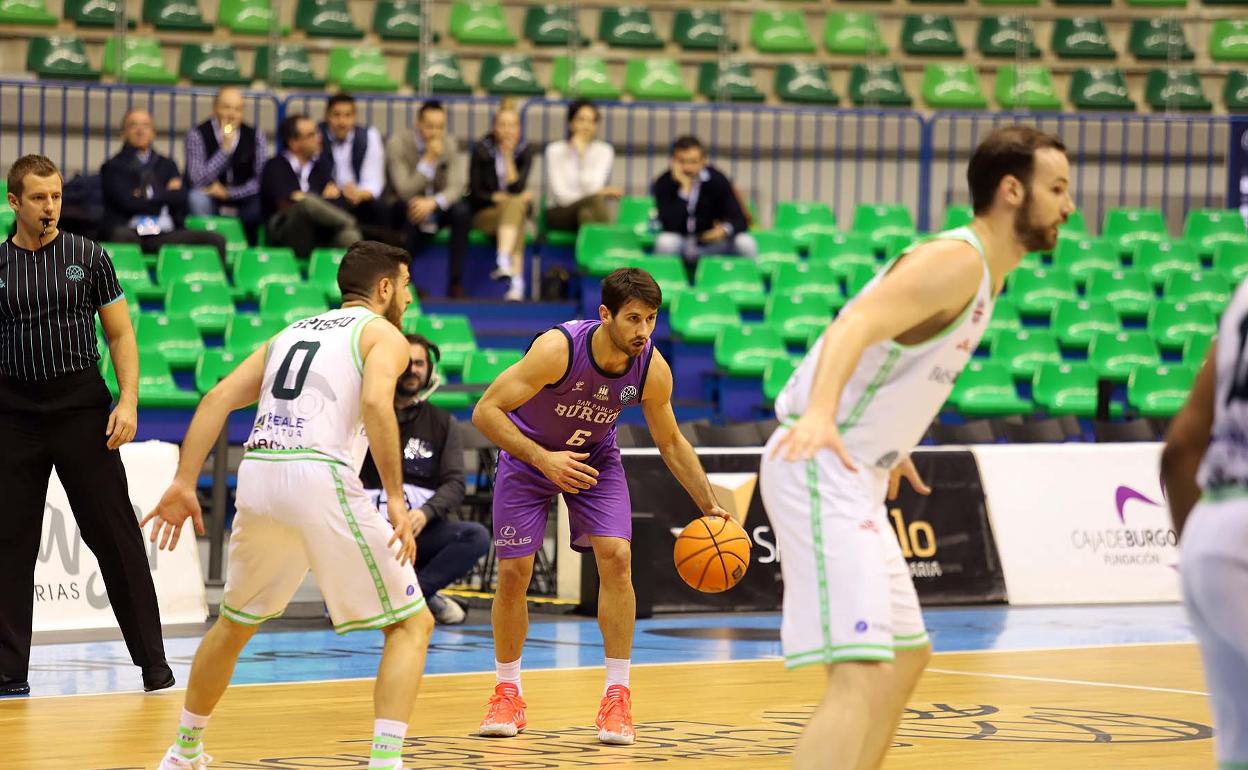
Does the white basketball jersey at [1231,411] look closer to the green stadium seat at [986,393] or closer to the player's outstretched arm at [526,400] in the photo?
the player's outstretched arm at [526,400]

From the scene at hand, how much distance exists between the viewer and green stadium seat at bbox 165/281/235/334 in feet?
45.3

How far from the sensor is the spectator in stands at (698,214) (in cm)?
1570

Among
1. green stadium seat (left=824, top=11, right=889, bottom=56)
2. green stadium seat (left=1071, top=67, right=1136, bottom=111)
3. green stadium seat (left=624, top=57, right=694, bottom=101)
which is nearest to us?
green stadium seat (left=624, top=57, right=694, bottom=101)

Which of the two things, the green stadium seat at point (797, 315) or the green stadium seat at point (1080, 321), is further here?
the green stadium seat at point (1080, 321)

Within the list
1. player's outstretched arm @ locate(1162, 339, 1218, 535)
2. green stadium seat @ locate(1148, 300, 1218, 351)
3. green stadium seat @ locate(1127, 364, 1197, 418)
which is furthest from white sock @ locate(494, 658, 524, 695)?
green stadium seat @ locate(1148, 300, 1218, 351)

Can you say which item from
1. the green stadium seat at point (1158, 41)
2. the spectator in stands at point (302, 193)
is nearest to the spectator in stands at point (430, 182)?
the spectator in stands at point (302, 193)

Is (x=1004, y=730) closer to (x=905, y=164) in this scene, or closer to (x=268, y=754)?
(x=268, y=754)

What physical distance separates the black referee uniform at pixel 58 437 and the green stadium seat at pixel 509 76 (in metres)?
11.1

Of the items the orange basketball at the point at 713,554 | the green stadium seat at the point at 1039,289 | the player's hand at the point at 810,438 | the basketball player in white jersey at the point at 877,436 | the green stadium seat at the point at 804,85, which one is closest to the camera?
the player's hand at the point at 810,438

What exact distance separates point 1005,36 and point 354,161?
884cm

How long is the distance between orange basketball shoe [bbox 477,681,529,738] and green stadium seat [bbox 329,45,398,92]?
1222 cm

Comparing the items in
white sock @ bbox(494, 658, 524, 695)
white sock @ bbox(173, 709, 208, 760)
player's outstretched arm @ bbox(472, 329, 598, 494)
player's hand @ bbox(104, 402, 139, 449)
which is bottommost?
white sock @ bbox(494, 658, 524, 695)

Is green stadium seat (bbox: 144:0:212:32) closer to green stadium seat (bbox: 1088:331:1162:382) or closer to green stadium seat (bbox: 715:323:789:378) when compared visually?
green stadium seat (bbox: 715:323:789:378)

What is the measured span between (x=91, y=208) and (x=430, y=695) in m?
7.73
